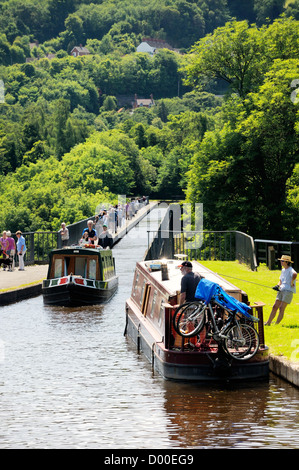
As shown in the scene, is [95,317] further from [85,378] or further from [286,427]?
[286,427]

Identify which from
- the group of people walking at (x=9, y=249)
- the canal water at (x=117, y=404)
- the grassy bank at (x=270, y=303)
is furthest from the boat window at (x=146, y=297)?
the group of people walking at (x=9, y=249)

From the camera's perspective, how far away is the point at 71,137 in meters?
137

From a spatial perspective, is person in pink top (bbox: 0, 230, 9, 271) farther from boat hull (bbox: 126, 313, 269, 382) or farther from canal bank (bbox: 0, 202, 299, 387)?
boat hull (bbox: 126, 313, 269, 382)

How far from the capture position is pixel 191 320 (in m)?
14.6

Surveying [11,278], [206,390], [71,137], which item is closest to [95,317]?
[11,278]

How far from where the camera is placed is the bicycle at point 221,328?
14430 mm

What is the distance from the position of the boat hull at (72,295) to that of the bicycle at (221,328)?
36.3 feet

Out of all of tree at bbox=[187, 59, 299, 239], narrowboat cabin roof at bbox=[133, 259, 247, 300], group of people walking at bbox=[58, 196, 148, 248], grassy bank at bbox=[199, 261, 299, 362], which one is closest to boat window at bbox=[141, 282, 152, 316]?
narrowboat cabin roof at bbox=[133, 259, 247, 300]

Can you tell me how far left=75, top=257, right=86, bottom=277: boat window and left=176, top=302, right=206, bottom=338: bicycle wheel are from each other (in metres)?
12.4

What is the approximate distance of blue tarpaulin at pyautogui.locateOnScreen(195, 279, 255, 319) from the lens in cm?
1462

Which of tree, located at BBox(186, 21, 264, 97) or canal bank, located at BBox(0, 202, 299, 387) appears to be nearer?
canal bank, located at BBox(0, 202, 299, 387)

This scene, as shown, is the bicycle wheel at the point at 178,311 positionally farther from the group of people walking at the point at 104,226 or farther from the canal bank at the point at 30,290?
the group of people walking at the point at 104,226

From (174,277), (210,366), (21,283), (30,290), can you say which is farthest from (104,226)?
(210,366)

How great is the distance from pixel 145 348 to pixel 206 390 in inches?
135
